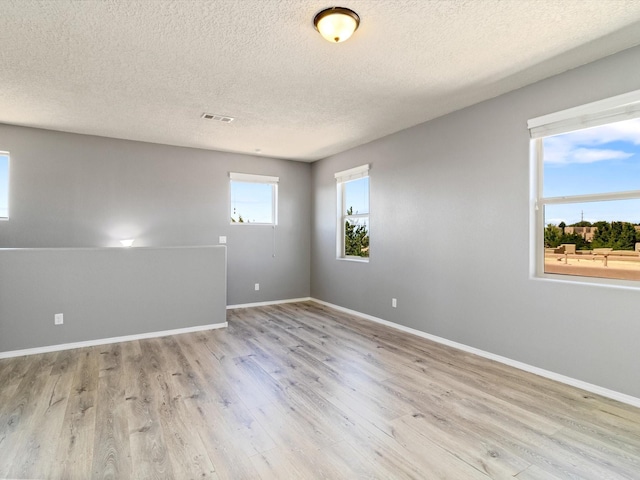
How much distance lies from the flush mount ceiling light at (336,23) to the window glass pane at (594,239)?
234 cm

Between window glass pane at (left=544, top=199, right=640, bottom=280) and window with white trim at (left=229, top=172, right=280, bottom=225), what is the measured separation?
4285 millimetres

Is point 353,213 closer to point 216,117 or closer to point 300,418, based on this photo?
point 216,117

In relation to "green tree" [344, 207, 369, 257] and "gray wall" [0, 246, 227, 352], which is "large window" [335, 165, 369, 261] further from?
"gray wall" [0, 246, 227, 352]

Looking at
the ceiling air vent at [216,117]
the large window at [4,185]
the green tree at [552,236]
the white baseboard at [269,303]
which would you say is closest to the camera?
the green tree at [552,236]

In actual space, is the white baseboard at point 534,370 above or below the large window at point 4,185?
below

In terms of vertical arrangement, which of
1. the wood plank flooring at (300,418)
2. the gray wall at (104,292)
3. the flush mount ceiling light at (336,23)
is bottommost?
the wood plank flooring at (300,418)

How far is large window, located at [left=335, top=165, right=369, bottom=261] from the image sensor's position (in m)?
5.32

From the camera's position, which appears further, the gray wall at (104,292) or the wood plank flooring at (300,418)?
the gray wall at (104,292)

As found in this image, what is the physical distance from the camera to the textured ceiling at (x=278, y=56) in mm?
2135

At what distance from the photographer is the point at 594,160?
9.32ft

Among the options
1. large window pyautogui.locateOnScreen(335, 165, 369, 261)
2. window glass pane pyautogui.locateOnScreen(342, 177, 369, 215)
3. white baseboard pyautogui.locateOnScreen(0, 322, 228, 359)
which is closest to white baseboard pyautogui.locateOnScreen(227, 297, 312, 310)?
white baseboard pyautogui.locateOnScreen(0, 322, 228, 359)

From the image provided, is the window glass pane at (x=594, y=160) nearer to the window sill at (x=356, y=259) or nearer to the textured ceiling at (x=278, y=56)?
the textured ceiling at (x=278, y=56)

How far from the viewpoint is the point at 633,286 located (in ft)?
8.53

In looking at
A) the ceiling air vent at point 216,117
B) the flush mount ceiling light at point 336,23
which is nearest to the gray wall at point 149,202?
the ceiling air vent at point 216,117
